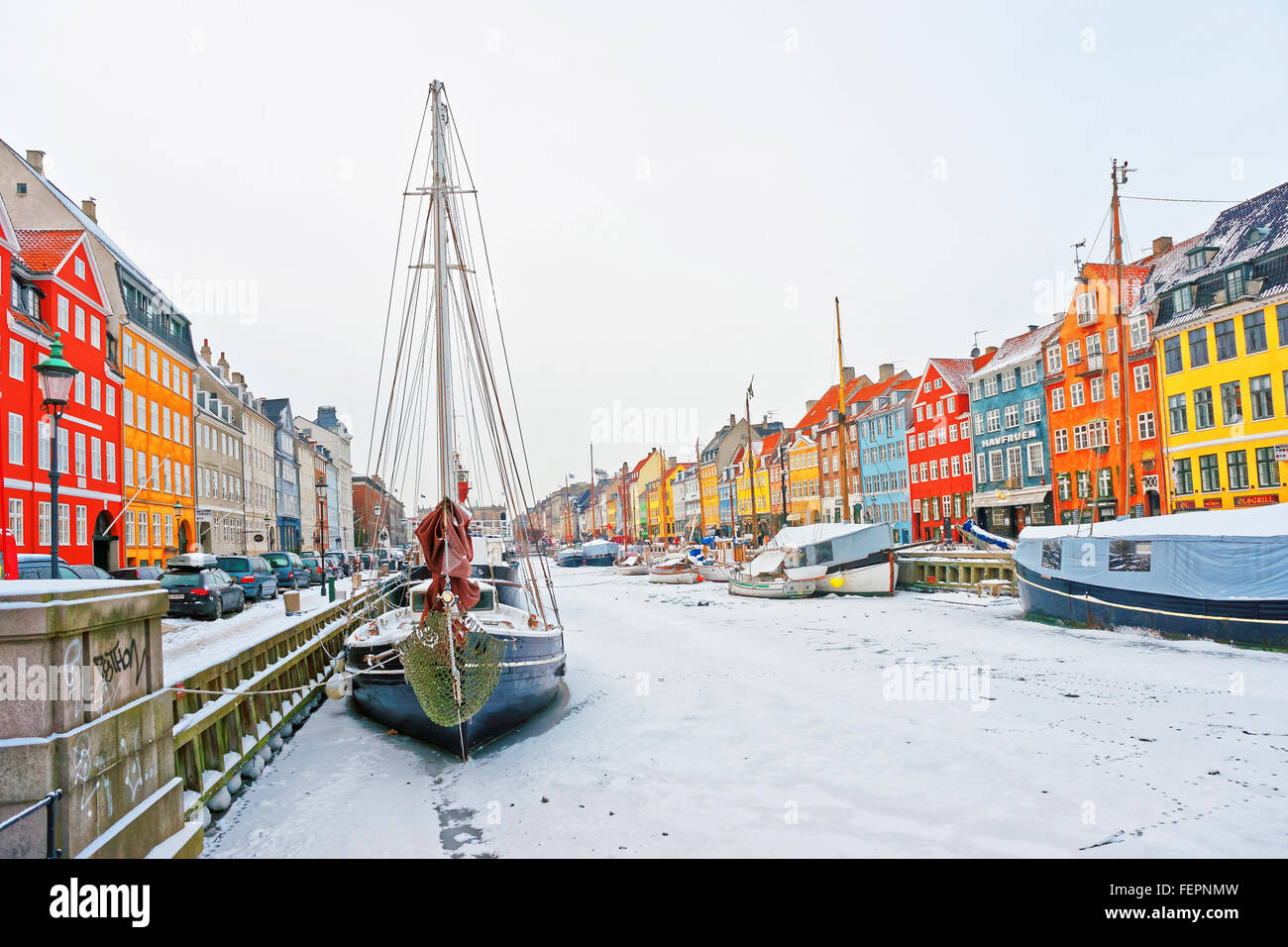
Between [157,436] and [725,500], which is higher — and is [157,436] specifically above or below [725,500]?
above

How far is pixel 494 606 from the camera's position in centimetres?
1591

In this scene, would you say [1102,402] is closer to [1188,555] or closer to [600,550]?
[1188,555]

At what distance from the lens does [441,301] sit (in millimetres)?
13242

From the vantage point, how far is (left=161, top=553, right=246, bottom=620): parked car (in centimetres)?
2236

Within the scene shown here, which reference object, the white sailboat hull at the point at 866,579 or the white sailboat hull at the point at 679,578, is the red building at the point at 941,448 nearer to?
the white sailboat hull at the point at 866,579

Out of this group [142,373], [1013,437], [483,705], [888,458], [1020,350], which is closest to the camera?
[483,705]

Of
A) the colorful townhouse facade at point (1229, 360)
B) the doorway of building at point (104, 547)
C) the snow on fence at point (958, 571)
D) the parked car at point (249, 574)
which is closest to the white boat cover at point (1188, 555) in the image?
the snow on fence at point (958, 571)

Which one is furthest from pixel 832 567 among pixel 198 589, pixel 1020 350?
pixel 198 589

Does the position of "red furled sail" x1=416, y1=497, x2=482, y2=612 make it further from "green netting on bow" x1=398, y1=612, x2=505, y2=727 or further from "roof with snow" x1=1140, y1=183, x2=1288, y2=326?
"roof with snow" x1=1140, y1=183, x2=1288, y2=326

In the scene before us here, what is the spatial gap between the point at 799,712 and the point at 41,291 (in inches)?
1289

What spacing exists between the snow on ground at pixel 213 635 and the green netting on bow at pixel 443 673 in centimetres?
288

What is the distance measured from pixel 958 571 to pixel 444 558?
3530 centimetres

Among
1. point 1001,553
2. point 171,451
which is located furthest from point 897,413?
point 171,451

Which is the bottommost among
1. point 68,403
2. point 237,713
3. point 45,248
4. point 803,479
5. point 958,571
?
point 958,571
